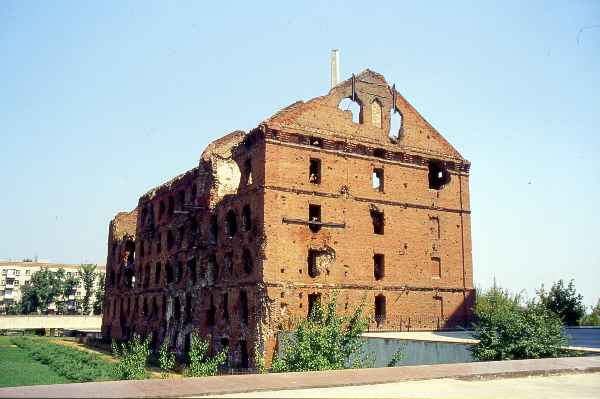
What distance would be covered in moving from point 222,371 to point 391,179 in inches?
459

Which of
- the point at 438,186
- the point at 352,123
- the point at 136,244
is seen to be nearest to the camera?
the point at 352,123

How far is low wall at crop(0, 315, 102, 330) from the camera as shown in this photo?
52.5 m

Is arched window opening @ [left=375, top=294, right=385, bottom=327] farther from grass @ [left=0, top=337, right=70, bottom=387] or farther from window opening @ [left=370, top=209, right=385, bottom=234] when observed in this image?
grass @ [left=0, top=337, right=70, bottom=387]

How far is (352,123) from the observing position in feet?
86.3

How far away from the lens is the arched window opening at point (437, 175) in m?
28.5

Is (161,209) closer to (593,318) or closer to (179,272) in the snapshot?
(179,272)

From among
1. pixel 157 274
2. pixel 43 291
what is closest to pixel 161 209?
pixel 157 274

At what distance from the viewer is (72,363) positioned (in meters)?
27.9

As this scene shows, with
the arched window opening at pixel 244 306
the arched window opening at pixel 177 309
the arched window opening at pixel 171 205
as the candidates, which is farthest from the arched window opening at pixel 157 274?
the arched window opening at pixel 244 306

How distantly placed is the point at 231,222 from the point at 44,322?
118 feet

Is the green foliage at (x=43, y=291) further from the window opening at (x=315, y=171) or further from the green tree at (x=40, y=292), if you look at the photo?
the window opening at (x=315, y=171)

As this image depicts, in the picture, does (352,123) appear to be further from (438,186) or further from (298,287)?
(298,287)

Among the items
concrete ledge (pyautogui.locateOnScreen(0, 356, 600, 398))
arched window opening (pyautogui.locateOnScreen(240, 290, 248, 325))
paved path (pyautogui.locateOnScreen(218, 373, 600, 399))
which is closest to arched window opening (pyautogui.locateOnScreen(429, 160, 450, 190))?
arched window opening (pyautogui.locateOnScreen(240, 290, 248, 325))

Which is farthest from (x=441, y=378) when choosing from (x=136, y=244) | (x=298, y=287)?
(x=136, y=244)
